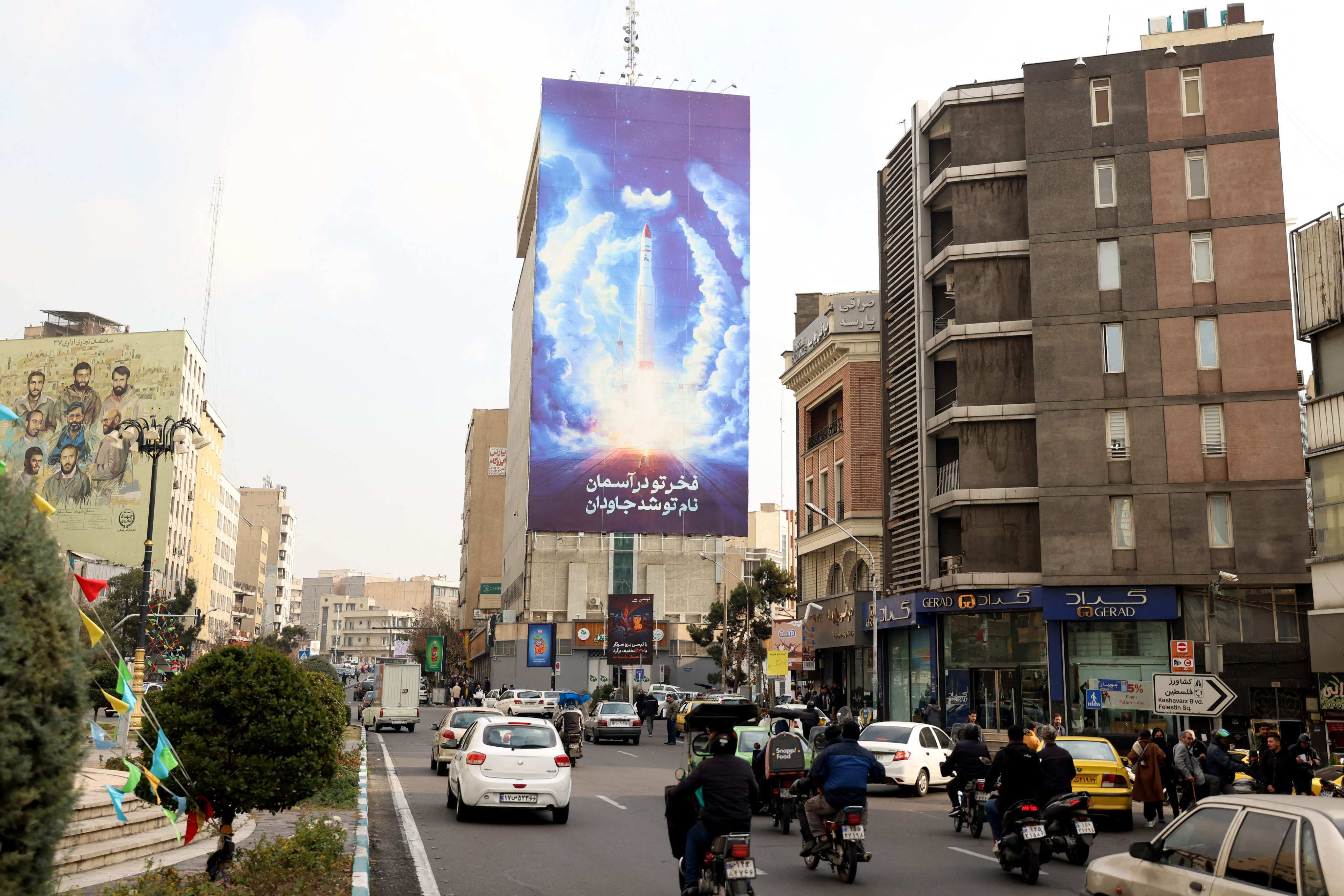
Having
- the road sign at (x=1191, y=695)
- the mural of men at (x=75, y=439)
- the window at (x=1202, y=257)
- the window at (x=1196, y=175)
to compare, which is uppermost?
the mural of men at (x=75, y=439)

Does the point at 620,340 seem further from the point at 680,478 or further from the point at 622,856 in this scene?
the point at 622,856

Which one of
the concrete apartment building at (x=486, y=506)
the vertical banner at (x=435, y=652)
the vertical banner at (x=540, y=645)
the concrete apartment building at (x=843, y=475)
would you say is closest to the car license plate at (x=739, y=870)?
the concrete apartment building at (x=843, y=475)

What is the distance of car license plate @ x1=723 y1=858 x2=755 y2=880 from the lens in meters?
9.38

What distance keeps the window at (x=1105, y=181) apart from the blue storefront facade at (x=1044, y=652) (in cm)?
1226

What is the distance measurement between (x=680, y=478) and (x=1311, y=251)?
6691cm

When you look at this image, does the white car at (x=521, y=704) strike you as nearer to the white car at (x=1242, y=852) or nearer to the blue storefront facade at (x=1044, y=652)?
the blue storefront facade at (x=1044, y=652)

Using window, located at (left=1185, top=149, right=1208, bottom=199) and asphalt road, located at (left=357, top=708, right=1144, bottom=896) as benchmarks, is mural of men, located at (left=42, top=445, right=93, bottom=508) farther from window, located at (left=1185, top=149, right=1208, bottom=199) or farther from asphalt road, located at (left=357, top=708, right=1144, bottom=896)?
window, located at (left=1185, top=149, right=1208, bottom=199)

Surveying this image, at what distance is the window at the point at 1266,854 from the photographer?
681 centimetres

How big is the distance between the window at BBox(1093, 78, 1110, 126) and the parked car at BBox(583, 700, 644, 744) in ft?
Answer: 83.0

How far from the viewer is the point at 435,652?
9506 cm

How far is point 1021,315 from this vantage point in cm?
3922

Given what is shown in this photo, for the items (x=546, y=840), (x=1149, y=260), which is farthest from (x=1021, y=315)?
(x=546, y=840)

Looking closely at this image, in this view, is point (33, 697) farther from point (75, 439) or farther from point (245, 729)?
point (75, 439)

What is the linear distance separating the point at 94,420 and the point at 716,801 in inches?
3792
